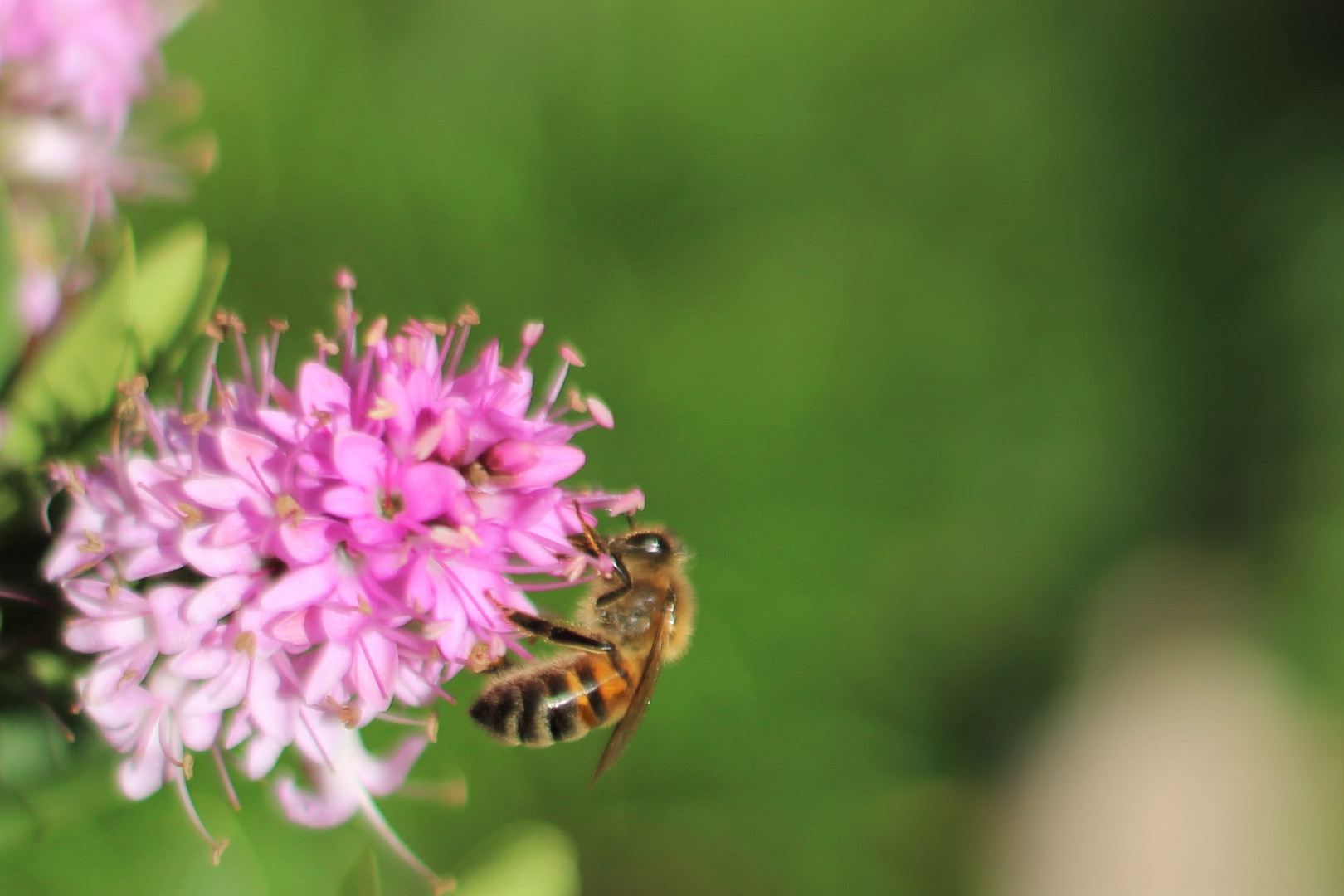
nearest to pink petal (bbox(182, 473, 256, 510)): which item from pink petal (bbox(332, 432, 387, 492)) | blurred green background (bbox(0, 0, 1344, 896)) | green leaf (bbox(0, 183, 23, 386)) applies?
pink petal (bbox(332, 432, 387, 492))

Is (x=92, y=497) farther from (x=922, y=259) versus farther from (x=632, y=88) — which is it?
(x=922, y=259)

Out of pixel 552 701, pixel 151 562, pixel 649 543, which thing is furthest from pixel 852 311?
pixel 151 562

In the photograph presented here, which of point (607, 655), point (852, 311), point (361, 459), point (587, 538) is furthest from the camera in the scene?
point (852, 311)

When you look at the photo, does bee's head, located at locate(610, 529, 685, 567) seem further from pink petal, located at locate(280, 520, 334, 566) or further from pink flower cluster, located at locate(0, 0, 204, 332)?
pink flower cluster, located at locate(0, 0, 204, 332)

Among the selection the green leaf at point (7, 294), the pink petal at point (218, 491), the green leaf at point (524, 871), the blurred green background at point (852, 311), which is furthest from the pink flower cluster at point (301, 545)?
the blurred green background at point (852, 311)

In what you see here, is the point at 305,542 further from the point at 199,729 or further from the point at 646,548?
the point at 646,548

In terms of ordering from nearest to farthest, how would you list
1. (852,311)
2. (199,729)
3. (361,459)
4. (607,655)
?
1. (361,459)
2. (199,729)
3. (607,655)
4. (852,311)
